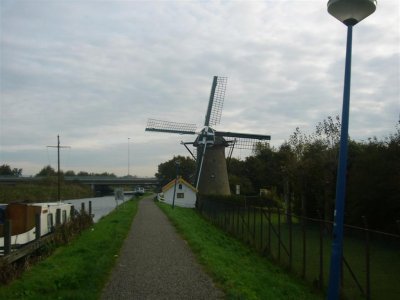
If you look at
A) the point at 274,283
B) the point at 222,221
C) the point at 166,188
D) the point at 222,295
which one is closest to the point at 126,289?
the point at 222,295

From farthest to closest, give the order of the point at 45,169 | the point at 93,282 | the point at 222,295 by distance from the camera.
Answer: the point at 45,169 → the point at 93,282 → the point at 222,295

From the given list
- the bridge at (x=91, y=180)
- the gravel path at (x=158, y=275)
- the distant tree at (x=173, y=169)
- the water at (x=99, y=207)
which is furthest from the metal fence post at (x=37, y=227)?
the distant tree at (x=173, y=169)

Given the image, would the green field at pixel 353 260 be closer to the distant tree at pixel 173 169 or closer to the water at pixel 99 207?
the water at pixel 99 207

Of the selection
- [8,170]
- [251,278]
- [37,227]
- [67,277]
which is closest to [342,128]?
[251,278]

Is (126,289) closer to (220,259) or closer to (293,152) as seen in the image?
(220,259)

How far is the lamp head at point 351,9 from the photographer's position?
7.46 meters

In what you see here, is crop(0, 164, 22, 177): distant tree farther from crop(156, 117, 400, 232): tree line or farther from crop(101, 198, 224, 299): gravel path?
crop(101, 198, 224, 299): gravel path

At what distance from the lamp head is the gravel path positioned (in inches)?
211

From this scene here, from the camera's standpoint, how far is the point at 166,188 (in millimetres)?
78062

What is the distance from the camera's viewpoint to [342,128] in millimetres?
7570

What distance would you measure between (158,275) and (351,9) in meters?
7.20

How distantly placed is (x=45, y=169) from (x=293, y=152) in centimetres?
11949

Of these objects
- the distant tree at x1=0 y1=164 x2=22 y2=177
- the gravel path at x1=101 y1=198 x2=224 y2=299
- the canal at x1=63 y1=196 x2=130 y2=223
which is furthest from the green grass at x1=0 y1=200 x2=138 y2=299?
the distant tree at x1=0 y1=164 x2=22 y2=177

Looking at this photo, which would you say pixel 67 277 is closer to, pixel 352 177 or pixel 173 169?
pixel 352 177
